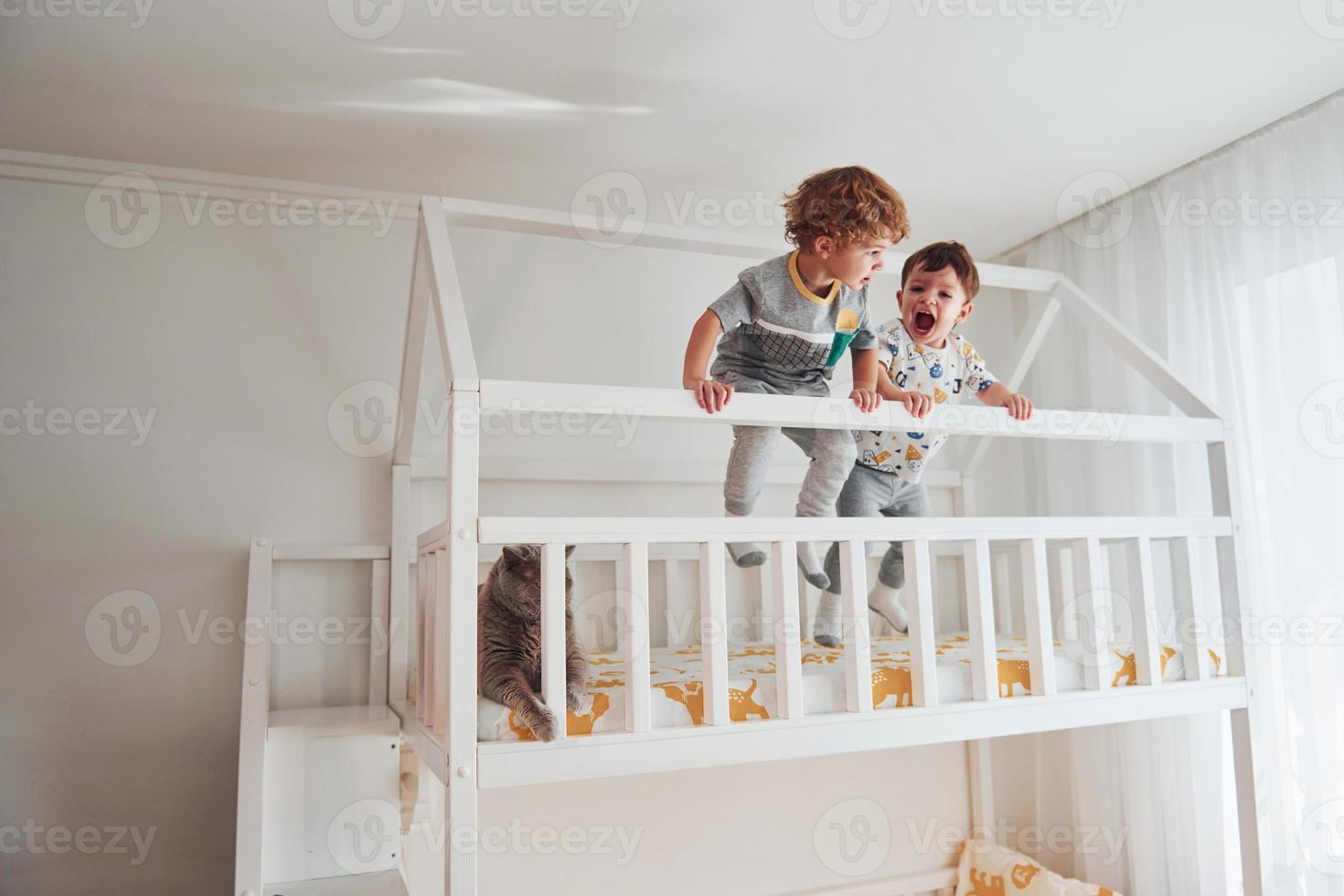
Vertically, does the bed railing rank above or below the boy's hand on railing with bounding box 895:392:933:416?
below

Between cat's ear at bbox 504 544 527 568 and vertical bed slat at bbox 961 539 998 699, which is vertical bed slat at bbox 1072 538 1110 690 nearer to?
vertical bed slat at bbox 961 539 998 699

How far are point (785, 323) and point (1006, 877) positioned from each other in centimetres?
164

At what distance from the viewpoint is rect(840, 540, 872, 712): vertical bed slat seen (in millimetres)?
1563

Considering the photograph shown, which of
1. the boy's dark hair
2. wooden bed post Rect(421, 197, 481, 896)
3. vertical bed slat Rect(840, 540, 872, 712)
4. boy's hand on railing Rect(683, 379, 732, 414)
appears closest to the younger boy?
the boy's dark hair

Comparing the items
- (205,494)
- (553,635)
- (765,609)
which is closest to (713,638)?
(553,635)

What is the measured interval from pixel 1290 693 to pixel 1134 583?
23.0 inches

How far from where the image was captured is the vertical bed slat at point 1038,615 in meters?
1.71

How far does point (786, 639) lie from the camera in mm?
1506

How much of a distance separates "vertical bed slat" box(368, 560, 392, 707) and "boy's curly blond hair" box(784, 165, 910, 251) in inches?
50.3

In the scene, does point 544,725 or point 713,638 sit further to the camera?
point 713,638

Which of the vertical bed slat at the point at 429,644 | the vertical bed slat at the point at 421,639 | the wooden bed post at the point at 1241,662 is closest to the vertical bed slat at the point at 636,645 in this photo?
the vertical bed slat at the point at 429,644

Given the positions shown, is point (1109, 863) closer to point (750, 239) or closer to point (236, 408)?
point (750, 239)

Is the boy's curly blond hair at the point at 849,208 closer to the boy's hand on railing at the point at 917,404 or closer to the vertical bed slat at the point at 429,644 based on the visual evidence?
the boy's hand on railing at the point at 917,404

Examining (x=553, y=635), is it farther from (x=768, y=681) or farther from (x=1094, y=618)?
(x=1094, y=618)
